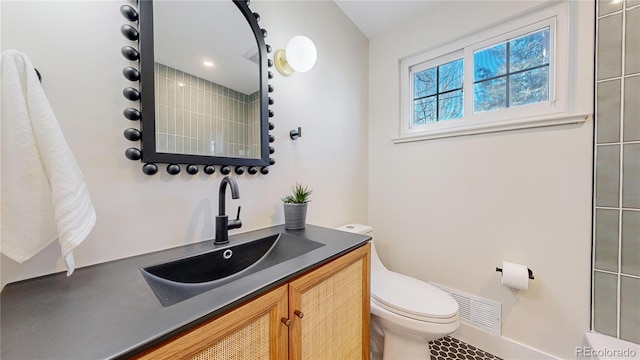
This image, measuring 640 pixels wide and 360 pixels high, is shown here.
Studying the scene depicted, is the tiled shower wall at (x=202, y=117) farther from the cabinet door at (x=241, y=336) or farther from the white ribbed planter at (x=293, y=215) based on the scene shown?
the cabinet door at (x=241, y=336)

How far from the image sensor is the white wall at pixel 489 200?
3.85ft

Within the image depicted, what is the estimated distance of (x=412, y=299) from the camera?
117 centimetres

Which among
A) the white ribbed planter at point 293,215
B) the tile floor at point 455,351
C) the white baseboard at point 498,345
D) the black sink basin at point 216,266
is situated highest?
the white ribbed planter at point 293,215

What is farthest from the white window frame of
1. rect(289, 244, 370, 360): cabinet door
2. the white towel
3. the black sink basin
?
the white towel

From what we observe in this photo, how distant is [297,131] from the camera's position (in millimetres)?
1324

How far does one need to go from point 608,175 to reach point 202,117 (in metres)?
1.94

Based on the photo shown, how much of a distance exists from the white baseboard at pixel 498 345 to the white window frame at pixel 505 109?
4.17 feet

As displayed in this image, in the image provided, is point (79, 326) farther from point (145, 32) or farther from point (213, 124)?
point (145, 32)

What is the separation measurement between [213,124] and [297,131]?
49 centimetres

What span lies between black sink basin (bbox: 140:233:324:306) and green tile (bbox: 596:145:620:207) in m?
1.44

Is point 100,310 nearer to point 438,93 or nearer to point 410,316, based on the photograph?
point 410,316

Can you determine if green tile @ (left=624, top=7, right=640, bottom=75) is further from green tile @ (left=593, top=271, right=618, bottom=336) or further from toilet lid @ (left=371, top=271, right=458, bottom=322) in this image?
toilet lid @ (left=371, top=271, right=458, bottom=322)
